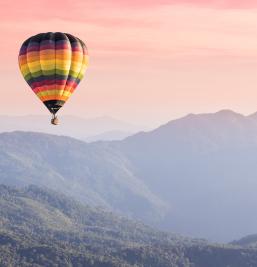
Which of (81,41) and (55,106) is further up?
(81,41)

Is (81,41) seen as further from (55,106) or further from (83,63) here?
(55,106)

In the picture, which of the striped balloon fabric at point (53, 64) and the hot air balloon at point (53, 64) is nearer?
the hot air balloon at point (53, 64)

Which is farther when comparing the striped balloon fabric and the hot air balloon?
the striped balloon fabric

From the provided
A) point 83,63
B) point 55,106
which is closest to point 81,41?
point 83,63
